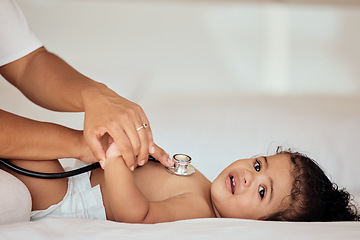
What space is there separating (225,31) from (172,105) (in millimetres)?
800

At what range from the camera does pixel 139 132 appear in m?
1.23

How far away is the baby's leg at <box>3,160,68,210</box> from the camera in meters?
1.41

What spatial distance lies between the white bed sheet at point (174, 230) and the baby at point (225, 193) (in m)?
0.32

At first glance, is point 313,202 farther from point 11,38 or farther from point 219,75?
point 219,75

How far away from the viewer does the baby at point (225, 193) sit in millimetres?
1457

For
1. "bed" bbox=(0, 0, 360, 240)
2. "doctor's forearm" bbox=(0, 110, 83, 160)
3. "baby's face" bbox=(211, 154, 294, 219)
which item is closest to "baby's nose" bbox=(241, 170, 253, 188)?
"baby's face" bbox=(211, 154, 294, 219)

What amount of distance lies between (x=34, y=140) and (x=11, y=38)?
1.31ft

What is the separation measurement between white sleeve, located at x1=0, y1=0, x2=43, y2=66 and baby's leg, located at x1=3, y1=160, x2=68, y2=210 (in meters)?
0.36

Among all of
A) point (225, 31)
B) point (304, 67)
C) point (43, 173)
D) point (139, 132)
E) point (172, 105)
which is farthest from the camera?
point (225, 31)

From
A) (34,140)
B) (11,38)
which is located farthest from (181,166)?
(11,38)

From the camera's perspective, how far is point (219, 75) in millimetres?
2574

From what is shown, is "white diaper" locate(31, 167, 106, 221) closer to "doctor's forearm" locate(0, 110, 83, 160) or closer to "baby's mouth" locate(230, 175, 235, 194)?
"doctor's forearm" locate(0, 110, 83, 160)

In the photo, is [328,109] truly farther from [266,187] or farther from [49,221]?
[49,221]

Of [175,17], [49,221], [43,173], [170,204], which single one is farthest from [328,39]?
[49,221]
